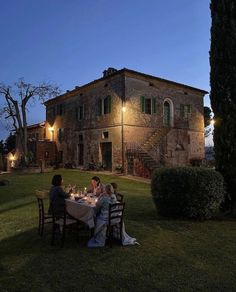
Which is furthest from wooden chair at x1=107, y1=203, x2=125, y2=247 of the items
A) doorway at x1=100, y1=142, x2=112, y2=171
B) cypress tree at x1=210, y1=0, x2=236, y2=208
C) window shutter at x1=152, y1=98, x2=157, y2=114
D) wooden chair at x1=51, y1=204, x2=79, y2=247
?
window shutter at x1=152, y1=98, x2=157, y2=114

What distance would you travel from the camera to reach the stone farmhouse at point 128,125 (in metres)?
22.8

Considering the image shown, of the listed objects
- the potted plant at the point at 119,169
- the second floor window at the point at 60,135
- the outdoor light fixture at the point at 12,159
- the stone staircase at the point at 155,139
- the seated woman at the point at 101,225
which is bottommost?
the seated woman at the point at 101,225

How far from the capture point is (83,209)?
6.54 metres

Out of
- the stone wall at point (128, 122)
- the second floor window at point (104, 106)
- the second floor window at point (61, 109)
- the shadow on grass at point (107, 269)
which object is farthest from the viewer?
the second floor window at point (61, 109)

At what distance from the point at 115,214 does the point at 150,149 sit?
1776cm

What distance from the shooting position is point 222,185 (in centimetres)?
869

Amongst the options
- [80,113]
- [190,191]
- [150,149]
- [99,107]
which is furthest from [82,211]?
[80,113]

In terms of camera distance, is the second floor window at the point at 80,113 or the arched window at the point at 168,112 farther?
the second floor window at the point at 80,113

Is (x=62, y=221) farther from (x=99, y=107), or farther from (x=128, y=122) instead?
(x=99, y=107)

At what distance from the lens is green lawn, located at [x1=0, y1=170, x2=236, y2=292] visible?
14.8 feet

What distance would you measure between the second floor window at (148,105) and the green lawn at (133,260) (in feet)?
52.5

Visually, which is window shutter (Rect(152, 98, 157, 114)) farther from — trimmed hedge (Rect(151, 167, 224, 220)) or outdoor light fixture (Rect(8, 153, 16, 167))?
outdoor light fixture (Rect(8, 153, 16, 167))

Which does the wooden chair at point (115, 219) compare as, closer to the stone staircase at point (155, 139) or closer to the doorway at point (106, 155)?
the stone staircase at point (155, 139)

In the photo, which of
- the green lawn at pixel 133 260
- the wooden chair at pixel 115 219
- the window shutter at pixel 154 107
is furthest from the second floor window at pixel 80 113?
the wooden chair at pixel 115 219
